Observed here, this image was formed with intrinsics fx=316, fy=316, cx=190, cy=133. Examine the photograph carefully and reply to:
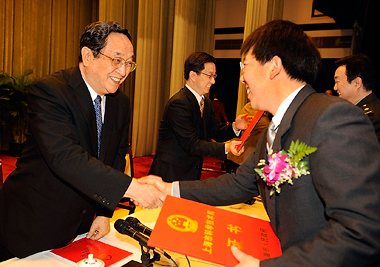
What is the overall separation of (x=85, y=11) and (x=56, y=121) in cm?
847

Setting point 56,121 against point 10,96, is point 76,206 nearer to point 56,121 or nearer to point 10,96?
point 56,121

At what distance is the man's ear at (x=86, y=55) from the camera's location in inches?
66.5

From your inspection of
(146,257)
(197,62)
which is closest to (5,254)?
(146,257)

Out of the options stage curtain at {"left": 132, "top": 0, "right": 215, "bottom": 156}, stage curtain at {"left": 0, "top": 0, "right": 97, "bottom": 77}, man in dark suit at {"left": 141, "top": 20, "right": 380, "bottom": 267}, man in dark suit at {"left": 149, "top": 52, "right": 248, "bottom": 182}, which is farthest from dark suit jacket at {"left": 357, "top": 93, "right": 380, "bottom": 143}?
stage curtain at {"left": 0, "top": 0, "right": 97, "bottom": 77}

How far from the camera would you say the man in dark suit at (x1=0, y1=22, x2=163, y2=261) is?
1489 millimetres

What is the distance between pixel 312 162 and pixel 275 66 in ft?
1.39

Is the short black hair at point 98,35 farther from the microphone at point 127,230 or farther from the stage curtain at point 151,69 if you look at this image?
the stage curtain at point 151,69

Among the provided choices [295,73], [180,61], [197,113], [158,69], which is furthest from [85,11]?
[295,73]

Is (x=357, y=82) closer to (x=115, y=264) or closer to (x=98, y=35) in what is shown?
(x=98, y=35)

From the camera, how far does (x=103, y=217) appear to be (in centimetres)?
164

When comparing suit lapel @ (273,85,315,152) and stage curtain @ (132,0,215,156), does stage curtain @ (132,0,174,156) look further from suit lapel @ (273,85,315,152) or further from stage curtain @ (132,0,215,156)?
suit lapel @ (273,85,315,152)

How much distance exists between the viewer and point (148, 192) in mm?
1702

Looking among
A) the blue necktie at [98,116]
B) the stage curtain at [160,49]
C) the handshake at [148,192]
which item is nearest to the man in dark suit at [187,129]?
the handshake at [148,192]

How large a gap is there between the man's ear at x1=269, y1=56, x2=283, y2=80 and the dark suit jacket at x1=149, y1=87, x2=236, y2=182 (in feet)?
5.08
